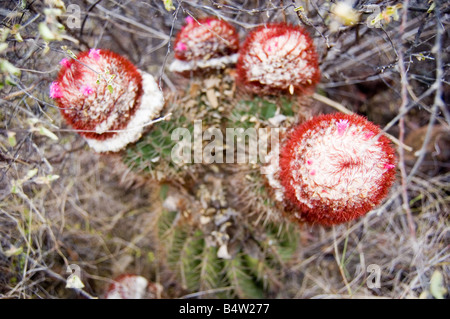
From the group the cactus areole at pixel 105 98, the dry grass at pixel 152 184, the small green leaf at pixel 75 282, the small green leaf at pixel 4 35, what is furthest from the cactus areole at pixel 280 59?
the small green leaf at pixel 75 282

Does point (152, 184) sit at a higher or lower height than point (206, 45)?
lower

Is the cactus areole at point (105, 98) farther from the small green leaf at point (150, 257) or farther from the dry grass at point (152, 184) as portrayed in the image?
the small green leaf at point (150, 257)

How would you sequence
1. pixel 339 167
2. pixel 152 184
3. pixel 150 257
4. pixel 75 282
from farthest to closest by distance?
1. pixel 150 257
2. pixel 152 184
3. pixel 75 282
4. pixel 339 167

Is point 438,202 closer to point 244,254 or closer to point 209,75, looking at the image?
point 244,254

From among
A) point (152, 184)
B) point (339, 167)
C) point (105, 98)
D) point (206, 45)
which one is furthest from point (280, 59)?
point (152, 184)

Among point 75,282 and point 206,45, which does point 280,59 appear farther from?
point 75,282
